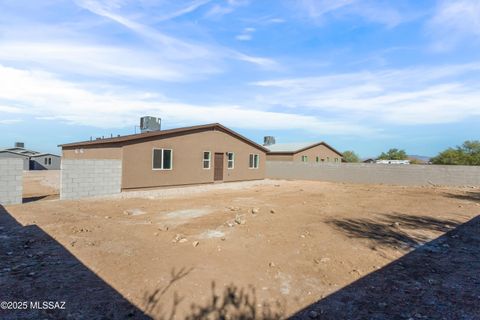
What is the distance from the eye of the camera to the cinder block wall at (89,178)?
12.4 metres

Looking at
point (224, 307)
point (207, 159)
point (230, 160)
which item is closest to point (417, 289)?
point (224, 307)

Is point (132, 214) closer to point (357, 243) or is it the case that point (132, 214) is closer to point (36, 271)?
point (36, 271)

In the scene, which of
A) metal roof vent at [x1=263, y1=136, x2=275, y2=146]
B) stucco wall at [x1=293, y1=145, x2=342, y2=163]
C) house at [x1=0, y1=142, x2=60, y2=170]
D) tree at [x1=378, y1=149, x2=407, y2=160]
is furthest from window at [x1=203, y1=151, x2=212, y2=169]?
tree at [x1=378, y1=149, x2=407, y2=160]

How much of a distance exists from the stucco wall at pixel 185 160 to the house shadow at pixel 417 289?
39.3ft

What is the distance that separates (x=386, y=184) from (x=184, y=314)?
78.3ft

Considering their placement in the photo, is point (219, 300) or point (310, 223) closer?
point (219, 300)

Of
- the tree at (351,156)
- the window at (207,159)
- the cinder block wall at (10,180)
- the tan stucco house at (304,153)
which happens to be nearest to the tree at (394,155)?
the tree at (351,156)

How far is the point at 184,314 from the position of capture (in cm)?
364

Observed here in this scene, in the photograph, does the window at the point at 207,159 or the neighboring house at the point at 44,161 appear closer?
the window at the point at 207,159

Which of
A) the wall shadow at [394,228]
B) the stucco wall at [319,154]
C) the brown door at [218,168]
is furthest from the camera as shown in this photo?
the stucco wall at [319,154]

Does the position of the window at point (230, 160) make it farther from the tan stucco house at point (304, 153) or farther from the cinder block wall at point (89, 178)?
the tan stucco house at point (304, 153)


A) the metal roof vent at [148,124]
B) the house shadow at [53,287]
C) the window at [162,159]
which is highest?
the metal roof vent at [148,124]

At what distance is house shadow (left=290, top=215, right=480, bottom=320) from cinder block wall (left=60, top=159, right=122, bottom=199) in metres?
11.4

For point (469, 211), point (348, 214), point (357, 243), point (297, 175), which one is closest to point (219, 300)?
point (357, 243)
